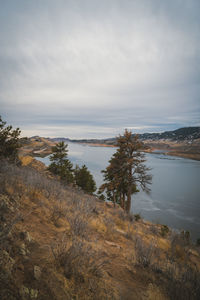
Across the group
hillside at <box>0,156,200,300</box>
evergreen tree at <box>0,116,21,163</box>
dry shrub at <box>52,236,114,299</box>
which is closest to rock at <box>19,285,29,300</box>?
hillside at <box>0,156,200,300</box>

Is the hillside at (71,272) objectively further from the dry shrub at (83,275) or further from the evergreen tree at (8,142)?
the evergreen tree at (8,142)

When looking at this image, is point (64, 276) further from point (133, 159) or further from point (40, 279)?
point (133, 159)

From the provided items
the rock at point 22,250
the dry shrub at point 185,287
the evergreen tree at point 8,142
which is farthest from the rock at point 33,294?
the evergreen tree at point 8,142

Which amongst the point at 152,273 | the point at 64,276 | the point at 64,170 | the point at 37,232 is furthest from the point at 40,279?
the point at 64,170

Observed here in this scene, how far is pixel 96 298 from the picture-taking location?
5.75ft

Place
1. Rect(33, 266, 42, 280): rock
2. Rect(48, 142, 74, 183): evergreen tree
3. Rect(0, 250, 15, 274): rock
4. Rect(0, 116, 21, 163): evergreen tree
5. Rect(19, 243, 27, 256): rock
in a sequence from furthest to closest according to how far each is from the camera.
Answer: Rect(48, 142, 74, 183): evergreen tree < Rect(0, 116, 21, 163): evergreen tree < Rect(19, 243, 27, 256): rock < Rect(33, 266, 42, 280): rock < Rect(0, 250, 15, 274): rock

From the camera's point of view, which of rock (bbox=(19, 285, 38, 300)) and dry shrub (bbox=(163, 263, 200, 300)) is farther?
dry shrub (bbox=(163, 263, 200, 300))

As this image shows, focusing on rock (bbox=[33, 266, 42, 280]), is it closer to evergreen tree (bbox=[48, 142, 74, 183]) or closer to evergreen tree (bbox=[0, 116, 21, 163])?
evergreen tree (bbox=[0, 116, 21, 163])

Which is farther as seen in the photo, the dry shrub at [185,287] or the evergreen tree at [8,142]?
the evergreen tree at [8,142]

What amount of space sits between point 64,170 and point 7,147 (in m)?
16.2

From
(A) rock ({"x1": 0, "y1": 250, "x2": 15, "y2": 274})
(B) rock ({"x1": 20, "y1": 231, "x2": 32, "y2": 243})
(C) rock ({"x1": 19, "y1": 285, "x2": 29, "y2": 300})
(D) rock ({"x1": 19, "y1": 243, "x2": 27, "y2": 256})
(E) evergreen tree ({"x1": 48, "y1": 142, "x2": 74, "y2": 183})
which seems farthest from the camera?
(E) evergreen tree ({"x1": 48, "y1": 142, "x2": 74, "y2": 183})

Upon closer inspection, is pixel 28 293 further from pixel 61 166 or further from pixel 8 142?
pixel 61 166

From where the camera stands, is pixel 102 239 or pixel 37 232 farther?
pixel 102 239

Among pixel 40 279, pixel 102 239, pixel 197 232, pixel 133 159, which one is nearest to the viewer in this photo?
pixel 40 279
